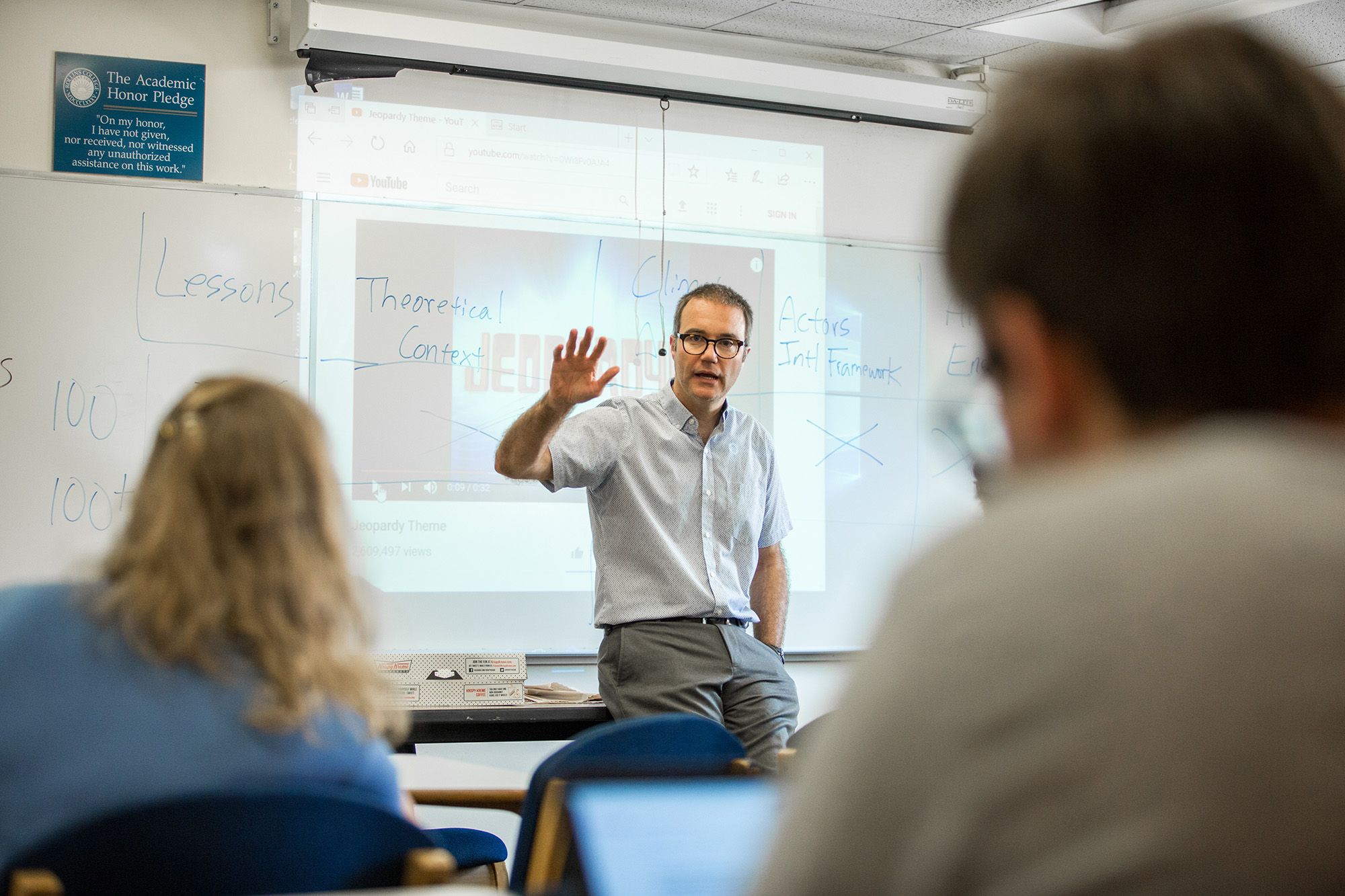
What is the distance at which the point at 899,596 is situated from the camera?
45 cm

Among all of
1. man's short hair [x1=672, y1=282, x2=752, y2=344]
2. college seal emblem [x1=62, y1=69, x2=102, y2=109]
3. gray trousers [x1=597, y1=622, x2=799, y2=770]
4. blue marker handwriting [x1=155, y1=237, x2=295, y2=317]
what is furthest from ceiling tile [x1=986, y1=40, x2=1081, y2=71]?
college seal emblem [x1=62, y1=69, x2=102, y2=109]

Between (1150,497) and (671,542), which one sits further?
(671,542)

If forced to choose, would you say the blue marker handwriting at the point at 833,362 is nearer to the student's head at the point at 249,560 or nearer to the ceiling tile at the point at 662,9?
the ceiling tile at the point at 662,9

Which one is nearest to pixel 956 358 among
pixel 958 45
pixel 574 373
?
pixel 958 45

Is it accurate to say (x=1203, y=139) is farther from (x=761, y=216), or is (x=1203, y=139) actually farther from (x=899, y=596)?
(x=761, y=216)

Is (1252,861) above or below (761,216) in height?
below

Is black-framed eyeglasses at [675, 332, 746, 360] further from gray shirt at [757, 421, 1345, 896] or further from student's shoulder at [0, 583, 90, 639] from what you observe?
gray shirt at [757, 421, 1345, 896]

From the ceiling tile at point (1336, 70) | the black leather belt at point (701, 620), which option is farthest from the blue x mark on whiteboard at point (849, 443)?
the ceiling tile at point (1336, 70)

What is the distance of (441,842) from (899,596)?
2212 mm

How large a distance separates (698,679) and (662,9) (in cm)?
213

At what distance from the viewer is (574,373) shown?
2516 millimetres

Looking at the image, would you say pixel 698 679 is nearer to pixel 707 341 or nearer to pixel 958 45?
pixel 707 341

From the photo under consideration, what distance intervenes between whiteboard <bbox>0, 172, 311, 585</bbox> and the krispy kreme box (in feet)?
3.07

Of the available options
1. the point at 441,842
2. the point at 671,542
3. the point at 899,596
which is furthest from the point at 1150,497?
the point at 671,542
